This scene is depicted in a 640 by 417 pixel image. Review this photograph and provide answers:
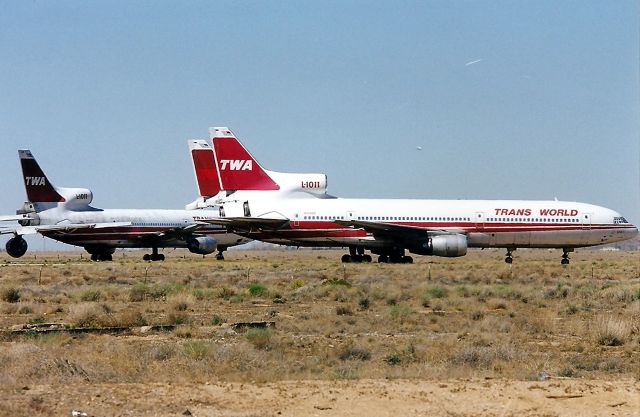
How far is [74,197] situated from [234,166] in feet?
58.2

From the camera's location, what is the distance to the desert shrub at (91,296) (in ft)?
101

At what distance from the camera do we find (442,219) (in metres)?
52.8

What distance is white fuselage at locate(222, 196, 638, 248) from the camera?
52.7 m

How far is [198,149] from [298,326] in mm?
47242

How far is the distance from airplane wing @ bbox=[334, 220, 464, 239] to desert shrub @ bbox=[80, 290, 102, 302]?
21.4 m

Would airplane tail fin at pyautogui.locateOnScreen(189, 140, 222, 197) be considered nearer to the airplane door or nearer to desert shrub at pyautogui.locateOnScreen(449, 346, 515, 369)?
the airplane door

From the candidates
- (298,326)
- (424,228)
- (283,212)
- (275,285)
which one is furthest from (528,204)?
(298,326)

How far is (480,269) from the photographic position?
48.4 metres

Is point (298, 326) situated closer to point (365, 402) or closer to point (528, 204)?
point (365, 402)

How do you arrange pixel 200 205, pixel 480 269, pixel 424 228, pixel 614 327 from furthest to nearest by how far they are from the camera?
pixel 200 205
pixel 424 228
pixel 480 269
pixel 614 327

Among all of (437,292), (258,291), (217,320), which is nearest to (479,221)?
(437,292)

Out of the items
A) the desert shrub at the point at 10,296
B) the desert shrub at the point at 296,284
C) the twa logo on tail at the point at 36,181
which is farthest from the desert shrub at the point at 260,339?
the twa logo on tail at the point at 36,181

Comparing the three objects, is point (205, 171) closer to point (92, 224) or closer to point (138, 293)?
point (92, 224)

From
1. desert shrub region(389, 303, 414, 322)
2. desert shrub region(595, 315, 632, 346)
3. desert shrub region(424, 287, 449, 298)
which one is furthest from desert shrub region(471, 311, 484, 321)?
desert shrub region(424, 287, 449, 298)
